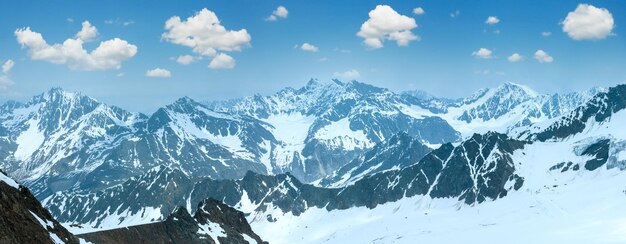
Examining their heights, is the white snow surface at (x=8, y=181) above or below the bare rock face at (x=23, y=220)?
above

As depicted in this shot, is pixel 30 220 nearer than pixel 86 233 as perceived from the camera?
Yes

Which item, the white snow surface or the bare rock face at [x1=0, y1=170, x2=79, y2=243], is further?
the white snow surface

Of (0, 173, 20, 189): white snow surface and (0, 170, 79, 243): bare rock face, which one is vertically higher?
(0, 173, 20, 189): white snow surface

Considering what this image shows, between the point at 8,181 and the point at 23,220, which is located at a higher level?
the point at 8,181

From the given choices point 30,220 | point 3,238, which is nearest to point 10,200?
point 30,220

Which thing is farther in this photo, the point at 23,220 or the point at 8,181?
the point at 8,181

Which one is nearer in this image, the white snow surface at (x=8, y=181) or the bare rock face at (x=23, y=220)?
the bare rock face at (x=23, y=220)

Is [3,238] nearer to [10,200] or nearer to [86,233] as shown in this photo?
[10,200]

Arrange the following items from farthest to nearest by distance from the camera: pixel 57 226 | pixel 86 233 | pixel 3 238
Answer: pixel 86 233, pixel 57 226, pixel 3 238
